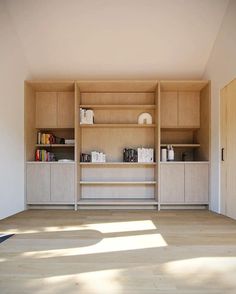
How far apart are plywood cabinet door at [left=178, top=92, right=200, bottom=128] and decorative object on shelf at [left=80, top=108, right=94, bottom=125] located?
1.76 metres

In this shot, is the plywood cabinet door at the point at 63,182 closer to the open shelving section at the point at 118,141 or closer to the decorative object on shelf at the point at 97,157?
the open shelving section at the point at 118,141

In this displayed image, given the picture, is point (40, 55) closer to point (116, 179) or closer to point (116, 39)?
point (116, 39)

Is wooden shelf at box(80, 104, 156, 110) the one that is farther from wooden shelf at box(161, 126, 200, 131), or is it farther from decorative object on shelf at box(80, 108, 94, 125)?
wooden shelf at box(161, 126, 200, 131)

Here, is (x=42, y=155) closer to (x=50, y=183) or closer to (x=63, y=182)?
(x=50, y=183)

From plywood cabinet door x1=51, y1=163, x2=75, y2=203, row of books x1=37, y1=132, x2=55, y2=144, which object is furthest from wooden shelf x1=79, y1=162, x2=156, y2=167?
row of books x1=37, y1=132, x2=55, y2=144

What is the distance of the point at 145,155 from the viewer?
4957 mm

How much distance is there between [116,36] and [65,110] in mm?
1722

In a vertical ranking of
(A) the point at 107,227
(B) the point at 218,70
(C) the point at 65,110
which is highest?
(B) the point at 218,70

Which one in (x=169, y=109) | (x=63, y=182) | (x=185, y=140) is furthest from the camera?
(x=185, y=140)

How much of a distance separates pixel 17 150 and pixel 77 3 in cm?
262

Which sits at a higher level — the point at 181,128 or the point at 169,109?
the point at 169,109

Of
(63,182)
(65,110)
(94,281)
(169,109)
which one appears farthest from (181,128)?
(94,281)

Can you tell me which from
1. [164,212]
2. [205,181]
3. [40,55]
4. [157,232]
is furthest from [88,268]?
[40,55]

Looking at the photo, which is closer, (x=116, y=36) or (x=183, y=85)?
(x=116, y=36)
